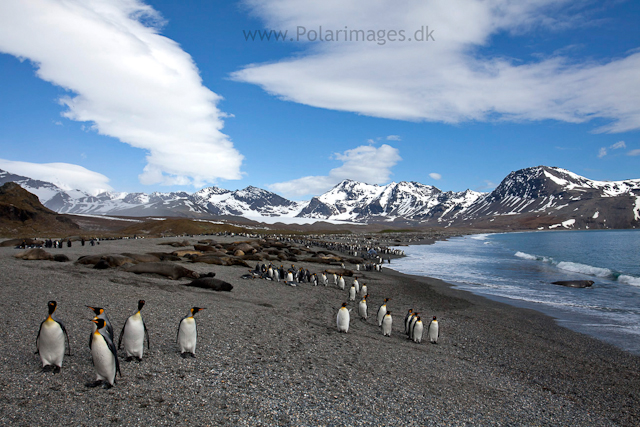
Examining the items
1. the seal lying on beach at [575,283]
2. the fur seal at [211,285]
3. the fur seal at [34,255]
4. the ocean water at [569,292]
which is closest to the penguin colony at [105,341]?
the fur seal at [211,285]

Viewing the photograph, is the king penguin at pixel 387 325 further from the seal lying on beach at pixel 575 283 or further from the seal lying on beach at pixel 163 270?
the seal lying on beach at pixel 575 283

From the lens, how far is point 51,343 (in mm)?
5828

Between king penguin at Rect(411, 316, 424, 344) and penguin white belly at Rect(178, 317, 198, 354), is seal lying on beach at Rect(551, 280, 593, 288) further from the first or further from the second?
penguin white belly at Rect(178, 317, 198, 354)

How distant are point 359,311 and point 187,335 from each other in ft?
29.6

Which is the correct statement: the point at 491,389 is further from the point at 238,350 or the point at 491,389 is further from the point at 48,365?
the point at 48,365

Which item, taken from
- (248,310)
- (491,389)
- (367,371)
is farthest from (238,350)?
(491,389)

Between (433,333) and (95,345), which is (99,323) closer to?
(95,345)

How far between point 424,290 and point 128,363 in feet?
65.2

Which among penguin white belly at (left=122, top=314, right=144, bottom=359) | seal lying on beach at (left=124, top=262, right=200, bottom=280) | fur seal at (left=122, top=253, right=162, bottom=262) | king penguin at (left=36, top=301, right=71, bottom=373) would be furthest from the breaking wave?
fur seal at (left=122, top=253, right=162, bottom=262)

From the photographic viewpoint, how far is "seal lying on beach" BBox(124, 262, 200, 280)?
17.7 metres

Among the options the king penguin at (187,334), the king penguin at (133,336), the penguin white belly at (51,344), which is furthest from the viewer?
the king penguin at (187,334)

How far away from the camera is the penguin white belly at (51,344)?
5762 millimetres

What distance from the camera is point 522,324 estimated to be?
15.1 meters

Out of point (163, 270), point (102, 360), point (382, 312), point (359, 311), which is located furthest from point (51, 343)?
point (163, 270)
